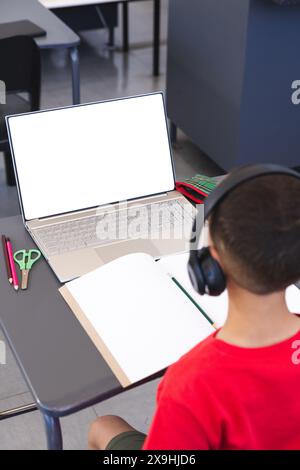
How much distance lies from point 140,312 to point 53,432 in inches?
10.7

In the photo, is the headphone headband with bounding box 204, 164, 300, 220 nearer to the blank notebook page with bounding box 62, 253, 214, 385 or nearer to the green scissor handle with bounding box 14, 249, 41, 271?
the blank notebook page with bounding box 62, 253, 214, 385

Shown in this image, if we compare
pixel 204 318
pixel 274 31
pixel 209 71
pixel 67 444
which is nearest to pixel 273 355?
pixel 204 318

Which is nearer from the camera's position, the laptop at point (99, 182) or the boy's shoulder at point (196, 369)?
the boy's shoulder at point (196, 369)

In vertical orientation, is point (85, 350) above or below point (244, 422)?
below

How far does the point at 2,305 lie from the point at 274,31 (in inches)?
69.5

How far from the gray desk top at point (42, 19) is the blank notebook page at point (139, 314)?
1496 millimetres

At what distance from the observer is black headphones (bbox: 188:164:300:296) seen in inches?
37.3

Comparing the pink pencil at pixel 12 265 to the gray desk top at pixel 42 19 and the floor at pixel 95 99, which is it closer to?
the floor at pixel 95 99

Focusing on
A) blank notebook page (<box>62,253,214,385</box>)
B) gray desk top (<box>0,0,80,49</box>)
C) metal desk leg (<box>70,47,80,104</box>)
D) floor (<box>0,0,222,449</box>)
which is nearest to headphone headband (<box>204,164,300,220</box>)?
blank notebook page (<box>62,253,214,385</box>)

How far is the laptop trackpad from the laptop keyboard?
2 centimetres

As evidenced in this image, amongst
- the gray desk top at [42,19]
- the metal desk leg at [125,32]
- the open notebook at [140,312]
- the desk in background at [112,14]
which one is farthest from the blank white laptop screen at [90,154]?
the metal desk leg at [125,32]

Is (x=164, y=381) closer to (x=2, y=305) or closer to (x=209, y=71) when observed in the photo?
(x=2, y=305)

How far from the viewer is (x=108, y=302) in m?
1.39

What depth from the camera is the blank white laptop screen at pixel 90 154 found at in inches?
62.5
